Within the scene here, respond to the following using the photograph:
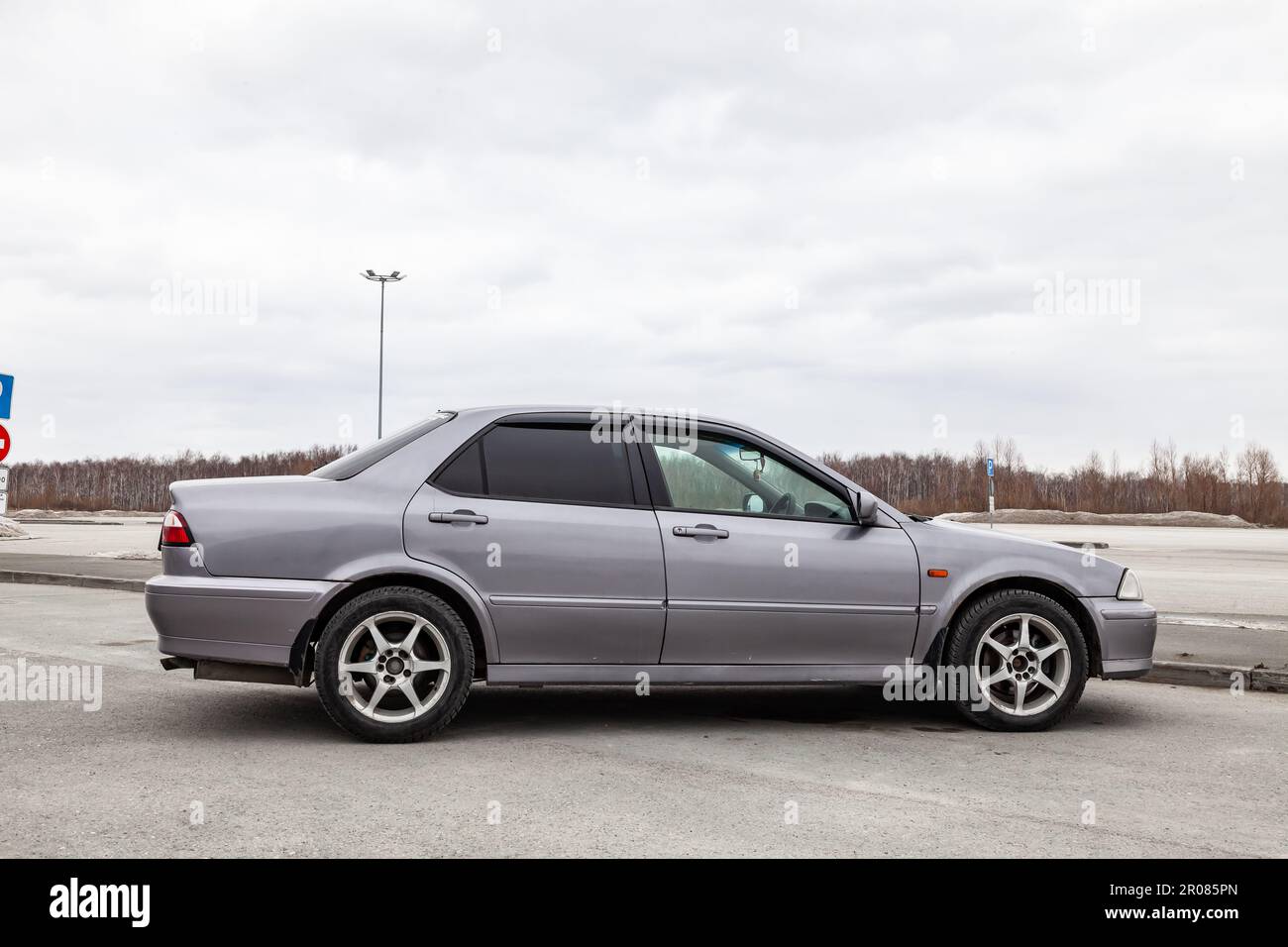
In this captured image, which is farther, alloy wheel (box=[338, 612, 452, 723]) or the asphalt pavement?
alloy wheel (box=[338, 612, 452, 723])

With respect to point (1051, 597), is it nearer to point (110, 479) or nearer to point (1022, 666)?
point (1022, 666)

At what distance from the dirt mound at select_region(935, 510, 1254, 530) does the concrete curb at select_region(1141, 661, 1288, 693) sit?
39259 mm

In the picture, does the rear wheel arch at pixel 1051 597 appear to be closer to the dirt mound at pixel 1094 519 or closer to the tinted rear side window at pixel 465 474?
the tinted rear side window at pixel 465 474

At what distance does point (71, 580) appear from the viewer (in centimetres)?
1543

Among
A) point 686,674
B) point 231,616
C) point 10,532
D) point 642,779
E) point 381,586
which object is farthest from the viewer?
point 10,532

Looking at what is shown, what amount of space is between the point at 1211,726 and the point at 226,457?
89323 millimetres

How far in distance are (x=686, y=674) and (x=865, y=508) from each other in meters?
1.26

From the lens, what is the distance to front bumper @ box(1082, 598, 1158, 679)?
20.0 feet

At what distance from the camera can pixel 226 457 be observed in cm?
8831

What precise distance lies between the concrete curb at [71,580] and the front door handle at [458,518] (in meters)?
9.84

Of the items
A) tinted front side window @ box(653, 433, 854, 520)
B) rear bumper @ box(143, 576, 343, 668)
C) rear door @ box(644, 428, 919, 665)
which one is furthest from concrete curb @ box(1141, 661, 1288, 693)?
rear bumper @ box(143, 576, 343, 668)

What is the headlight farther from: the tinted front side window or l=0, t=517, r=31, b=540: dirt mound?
l=0, t=517, r=31, b=540: dirt mound

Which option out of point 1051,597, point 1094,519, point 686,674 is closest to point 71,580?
point 686,674
